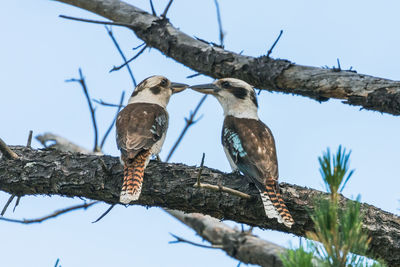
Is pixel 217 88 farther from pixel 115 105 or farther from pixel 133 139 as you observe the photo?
pixel 133 139

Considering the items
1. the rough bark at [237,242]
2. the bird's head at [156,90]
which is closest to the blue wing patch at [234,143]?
the rough bark at [237,242]

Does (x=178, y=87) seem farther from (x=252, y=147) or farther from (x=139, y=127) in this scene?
(x=252, y=147)

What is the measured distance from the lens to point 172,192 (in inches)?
179

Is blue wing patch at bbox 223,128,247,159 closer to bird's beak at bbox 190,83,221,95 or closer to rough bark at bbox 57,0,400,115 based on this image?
rough bark at bbox 57,0,400,115

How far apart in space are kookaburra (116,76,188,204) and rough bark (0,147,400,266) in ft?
0.40

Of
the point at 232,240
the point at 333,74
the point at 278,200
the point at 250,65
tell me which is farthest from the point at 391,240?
the point at 232,240

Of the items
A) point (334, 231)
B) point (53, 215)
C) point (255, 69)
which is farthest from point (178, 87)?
point (334, 231)

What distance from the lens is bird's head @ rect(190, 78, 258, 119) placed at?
6648 mm

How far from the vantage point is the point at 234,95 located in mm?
6699

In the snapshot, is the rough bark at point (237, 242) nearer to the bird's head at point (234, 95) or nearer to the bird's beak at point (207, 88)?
the bird's head at point (234, 95)

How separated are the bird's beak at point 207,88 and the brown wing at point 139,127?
0.82 meters

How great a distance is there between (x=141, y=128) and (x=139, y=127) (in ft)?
0.08

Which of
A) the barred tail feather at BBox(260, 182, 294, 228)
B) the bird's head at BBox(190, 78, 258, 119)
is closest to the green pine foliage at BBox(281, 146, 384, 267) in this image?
the barred tail feather at BBox(260, 182, 294, 228)

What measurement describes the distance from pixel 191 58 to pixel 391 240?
2.54m
